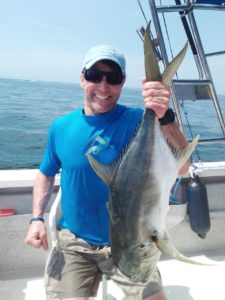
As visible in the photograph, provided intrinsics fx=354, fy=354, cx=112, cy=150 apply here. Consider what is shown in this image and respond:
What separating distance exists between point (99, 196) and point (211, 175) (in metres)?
1.64

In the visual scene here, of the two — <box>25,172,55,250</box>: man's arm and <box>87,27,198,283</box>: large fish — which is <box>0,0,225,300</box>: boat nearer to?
<box>25,172,55,250</box>: man's arm

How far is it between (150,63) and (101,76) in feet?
1.87

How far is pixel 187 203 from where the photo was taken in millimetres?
3143

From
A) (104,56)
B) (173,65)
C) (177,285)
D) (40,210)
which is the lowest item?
(177,285)

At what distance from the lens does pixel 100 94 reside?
1981mm

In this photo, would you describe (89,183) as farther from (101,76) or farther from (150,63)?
(150,63)

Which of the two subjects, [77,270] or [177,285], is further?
[177,285]

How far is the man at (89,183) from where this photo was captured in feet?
6.41

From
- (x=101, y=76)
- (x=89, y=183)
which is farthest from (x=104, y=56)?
(x=89, y=183)

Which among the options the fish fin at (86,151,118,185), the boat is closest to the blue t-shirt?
the fish fin at (86,151,118,185)

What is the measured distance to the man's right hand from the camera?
207 cm

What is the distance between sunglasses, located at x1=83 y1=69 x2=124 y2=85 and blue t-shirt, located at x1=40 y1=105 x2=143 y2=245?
0.20 m

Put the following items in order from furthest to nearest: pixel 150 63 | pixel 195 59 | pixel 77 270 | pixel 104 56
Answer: pixel 195 59 → pixel 77 270 → pixel 104 56 → pixel 150 63

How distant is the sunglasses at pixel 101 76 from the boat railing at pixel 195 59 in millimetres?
1164
